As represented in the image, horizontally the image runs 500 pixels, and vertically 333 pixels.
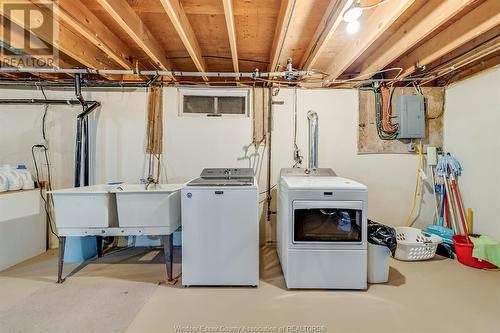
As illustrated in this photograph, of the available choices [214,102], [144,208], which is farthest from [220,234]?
[214,102]

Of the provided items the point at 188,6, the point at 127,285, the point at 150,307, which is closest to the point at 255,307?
the point at 150,307

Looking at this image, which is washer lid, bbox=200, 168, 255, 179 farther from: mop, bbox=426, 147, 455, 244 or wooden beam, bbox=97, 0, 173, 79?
mop, bbox=426, 147, 455, 244

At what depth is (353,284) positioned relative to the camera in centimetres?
217

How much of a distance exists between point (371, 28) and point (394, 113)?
62.7 inches

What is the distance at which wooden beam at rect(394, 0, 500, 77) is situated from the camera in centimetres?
195

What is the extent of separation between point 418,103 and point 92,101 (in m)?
4.26

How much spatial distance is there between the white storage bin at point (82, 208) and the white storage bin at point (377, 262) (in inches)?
97.9

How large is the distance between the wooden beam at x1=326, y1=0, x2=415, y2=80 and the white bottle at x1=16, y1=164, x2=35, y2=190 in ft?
12.8

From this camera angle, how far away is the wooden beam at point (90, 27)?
186 centimetres

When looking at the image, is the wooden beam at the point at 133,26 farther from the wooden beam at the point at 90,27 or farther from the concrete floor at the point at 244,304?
the concrete floor at the point at 244,304

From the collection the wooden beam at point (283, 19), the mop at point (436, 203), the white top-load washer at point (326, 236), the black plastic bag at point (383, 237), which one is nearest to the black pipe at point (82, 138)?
the wooden beam at point (283, 19)

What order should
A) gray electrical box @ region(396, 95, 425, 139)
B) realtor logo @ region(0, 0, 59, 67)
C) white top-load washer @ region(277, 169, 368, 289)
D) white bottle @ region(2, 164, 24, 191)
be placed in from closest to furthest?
realtor logo @ region(0, 0, 59, 67) < white top-load washer @ region(277, 169, 368, 289) < white bottle @ region(2, 164, 24, 191) < gray electrical box @ region(396, 95, 425, 139)

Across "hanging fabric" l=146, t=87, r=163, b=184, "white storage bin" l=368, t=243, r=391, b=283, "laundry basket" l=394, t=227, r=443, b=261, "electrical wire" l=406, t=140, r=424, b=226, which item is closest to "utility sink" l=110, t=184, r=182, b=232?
"hanging fabric" l=146, t=87, r=163, b=184

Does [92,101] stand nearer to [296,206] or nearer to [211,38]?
[211,38]
